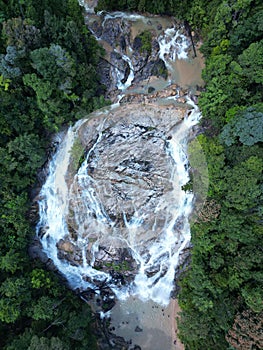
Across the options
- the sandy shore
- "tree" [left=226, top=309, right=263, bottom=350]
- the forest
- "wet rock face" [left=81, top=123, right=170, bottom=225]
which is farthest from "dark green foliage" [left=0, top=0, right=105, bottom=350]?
"tree" [left=226, top=309, right=263, bottom=350]

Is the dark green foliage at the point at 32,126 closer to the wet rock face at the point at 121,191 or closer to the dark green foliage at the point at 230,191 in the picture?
the wet rock face at the point at 121,191

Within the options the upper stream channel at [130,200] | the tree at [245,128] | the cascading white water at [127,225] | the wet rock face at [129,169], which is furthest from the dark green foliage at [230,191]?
the wet rock face at [129,169]

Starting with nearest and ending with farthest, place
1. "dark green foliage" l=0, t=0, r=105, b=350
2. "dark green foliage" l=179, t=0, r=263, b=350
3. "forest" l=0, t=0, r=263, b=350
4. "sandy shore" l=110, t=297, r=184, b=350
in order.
A: "dark green foliage" l=179, t=0, r=263, b=350
"forest" l=0, t=0, r=263, b=350
"dark green foliage" l=0, t=0, r=105, b=350
"sandy shore" l=110, t=297, r=184, b=350

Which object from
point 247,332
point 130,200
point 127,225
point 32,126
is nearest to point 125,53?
point 32,126

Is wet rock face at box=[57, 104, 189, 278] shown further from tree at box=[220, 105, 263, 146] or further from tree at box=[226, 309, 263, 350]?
tree at box=[226, 309, 263, 350]

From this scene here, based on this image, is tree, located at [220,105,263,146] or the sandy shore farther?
the sandy shore

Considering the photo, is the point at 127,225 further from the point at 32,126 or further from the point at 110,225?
the point at 32,126

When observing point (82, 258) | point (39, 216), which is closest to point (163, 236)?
point (82, 258)
